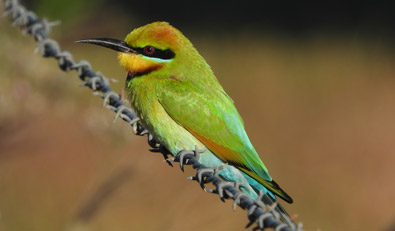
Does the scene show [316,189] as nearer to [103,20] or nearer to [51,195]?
[51,195]

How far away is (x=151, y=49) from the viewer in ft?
7.69

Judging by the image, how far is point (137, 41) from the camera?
2346 mm

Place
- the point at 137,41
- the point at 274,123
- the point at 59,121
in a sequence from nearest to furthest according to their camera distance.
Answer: the point at 137,41 → the point at 59,121 → the point at 274,123

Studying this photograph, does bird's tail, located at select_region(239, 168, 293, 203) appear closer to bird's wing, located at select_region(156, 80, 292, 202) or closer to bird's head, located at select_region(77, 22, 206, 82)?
bird's wing, located at select_region(156, 80, 292, 202)

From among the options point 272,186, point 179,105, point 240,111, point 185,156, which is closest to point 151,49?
point 179,105

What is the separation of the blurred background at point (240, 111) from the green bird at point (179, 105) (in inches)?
9.7

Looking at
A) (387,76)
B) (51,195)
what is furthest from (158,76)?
(387,76)

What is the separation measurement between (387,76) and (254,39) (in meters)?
1.31

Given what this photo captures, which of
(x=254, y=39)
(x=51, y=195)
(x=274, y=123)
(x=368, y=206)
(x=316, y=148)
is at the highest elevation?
(x=254, y=39)

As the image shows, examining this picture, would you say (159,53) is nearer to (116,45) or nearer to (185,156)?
(116,45)

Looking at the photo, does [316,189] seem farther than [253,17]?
No

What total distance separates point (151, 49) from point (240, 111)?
4.00 m

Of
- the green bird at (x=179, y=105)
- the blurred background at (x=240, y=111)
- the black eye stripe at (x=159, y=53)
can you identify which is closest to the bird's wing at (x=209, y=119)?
the green bird at (x=179, y=105)

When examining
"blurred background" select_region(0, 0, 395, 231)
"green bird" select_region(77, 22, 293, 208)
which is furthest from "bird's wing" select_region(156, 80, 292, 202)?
"blurred background" select_region(0, 0, 395, 231)
